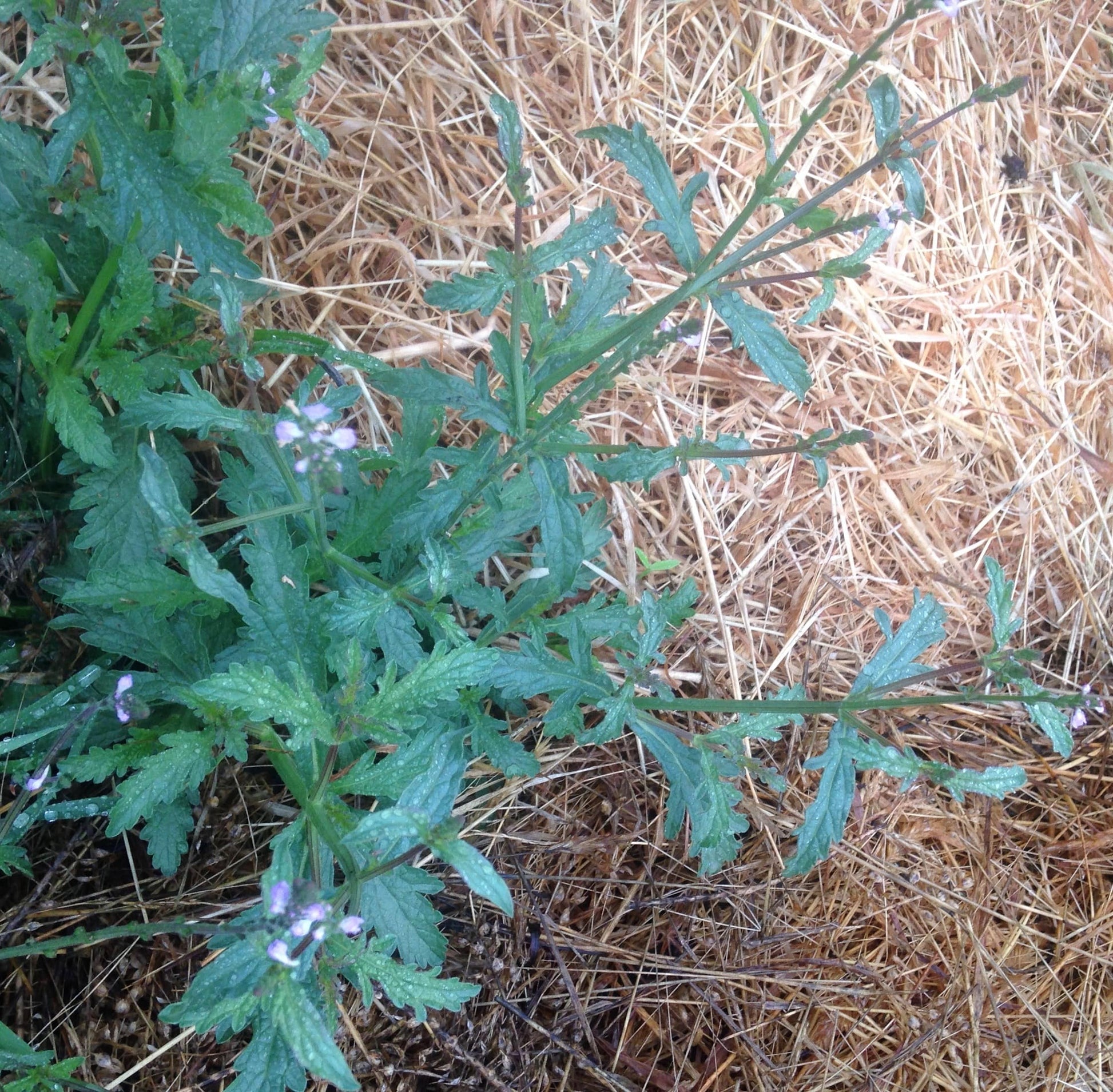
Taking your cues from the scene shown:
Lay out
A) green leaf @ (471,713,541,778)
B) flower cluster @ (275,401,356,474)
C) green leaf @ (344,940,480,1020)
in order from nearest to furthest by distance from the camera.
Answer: flower cluster @ (275,401,356,474) → green leaf @ (344,940,480,1020) → green leaf @ (471,713,541,778)

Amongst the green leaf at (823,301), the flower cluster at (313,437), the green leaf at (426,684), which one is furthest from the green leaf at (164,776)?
the green leaf at (823,301)

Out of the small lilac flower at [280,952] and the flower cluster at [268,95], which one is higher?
the flower cluster at [268,95]

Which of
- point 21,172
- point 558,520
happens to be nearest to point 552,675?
point 558,520

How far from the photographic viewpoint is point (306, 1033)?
1.49 m

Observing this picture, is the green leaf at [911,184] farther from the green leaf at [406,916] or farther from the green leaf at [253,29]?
the green leaf at [406,916]

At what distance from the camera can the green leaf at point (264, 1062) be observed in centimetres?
176

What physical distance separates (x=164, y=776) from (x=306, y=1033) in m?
0.73

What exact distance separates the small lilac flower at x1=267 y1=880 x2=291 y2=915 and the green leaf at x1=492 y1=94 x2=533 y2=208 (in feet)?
4.29

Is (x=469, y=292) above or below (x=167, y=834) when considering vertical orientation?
above

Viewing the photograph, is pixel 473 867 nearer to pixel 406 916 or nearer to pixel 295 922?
pixel 295 922

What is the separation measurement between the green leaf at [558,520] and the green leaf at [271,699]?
1.93ft

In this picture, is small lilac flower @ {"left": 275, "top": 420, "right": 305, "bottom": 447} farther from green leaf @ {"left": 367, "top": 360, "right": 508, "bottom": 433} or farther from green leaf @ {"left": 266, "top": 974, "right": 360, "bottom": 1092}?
green leaf @ {"left": 266, "top": 974, "right": 360, "bottom": 1092}

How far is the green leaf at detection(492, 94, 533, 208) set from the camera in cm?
181

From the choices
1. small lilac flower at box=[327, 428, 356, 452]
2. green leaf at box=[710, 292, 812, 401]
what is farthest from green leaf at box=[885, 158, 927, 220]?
small lilac flower at box=[327, 428, 356, 452]
